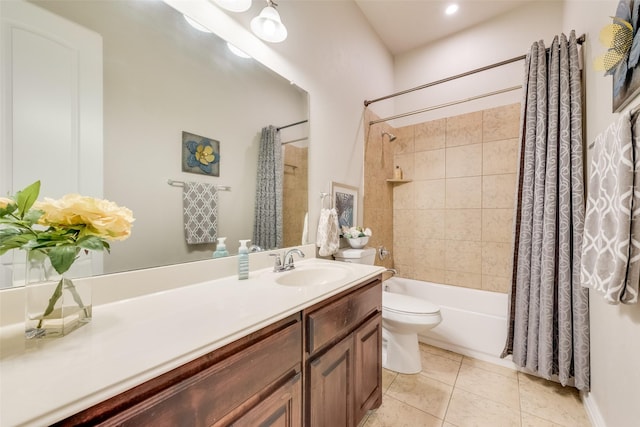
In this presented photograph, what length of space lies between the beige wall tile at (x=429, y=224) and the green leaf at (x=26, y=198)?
107 inches

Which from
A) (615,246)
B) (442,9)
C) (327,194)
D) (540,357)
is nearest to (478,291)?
(540,357)

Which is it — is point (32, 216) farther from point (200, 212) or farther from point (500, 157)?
point (500, 157)

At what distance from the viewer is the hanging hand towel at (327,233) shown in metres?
1.63

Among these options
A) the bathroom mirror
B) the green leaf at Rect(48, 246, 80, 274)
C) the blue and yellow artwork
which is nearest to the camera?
the green leaf at Rect(48, 246, 80, 274)

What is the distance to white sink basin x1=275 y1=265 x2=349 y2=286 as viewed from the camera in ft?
4.05

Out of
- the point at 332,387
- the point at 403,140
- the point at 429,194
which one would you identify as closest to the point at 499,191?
the point at 429,194

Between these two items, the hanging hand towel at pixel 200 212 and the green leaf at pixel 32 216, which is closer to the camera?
the green leaf at pixel 32 216

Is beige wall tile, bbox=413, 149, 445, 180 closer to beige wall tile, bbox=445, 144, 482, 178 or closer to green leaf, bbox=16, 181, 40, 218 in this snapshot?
beige wall tile, bbox=445, 144, 482, 178

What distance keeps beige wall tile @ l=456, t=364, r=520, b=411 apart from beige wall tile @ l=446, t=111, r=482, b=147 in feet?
6.46

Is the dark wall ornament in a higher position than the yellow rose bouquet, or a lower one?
higher

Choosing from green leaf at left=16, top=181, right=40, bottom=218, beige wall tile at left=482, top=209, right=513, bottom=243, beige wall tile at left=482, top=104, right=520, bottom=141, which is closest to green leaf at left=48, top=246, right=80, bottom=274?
green leaf at left=16, top=181, right=40, bottom=218

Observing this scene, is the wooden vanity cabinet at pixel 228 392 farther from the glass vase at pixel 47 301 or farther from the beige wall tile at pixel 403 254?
the beige wall tile at pixel 403 254

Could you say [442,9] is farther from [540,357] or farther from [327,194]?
[540,357]

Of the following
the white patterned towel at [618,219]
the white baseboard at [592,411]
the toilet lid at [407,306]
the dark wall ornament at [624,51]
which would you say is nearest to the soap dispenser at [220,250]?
the toilet lid at [407,306]
